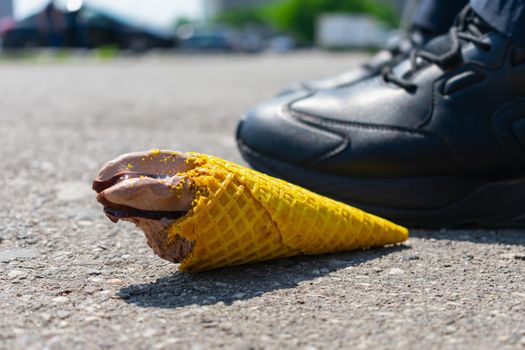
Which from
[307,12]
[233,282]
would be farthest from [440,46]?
[307,12]

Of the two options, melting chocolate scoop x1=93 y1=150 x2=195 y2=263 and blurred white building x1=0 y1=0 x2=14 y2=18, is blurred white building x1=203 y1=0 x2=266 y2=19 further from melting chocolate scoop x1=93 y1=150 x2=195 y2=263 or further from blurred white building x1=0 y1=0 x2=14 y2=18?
melting chocolate scoop x1=93 y1=150 x2=195 y2=263

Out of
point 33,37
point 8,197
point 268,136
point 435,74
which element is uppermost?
point 435,74

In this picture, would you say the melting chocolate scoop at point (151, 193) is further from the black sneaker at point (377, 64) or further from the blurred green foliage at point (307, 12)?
the blurred green foliage at point (307, 12)

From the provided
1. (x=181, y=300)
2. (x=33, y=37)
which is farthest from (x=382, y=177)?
(x=33, y=37)

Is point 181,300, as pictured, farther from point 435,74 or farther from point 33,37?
point 33,37

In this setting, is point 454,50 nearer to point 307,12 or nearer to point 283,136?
point 283,136

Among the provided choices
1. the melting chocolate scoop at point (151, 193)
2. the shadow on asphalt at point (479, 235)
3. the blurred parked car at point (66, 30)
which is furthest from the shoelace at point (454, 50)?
the blurred parked car at point (66, 30)

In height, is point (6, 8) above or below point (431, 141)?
below

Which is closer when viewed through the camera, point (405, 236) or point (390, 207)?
point (405, 236)
